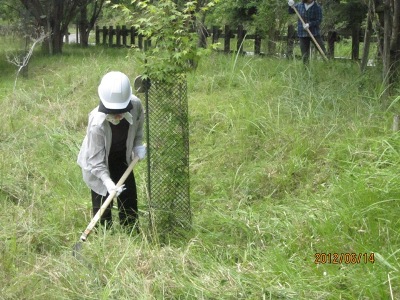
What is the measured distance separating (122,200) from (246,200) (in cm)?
105

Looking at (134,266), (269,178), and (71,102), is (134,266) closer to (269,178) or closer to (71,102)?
(269,178)

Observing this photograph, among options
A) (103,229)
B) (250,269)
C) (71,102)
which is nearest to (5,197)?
(103,229)

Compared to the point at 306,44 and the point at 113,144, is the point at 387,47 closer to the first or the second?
the point at 306,44

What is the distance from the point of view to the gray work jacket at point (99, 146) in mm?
3848

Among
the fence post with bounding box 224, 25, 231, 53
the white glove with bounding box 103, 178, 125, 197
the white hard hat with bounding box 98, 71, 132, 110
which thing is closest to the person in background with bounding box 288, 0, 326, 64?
the fence post with bounding box 224, 25, 231, 53

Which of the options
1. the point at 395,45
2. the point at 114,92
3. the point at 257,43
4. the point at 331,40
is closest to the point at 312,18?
the point at 331,40

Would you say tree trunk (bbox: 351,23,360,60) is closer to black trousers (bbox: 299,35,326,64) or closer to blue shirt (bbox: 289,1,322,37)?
black trousers (bbox: 299,35,326,64)

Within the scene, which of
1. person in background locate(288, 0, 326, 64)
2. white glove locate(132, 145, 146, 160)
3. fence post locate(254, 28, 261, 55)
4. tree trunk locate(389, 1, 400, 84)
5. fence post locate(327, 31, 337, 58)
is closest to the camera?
white glove locate(132, 145, 146, 160)

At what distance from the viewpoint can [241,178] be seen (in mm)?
5000

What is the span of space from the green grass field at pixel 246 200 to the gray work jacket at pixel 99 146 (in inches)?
14.4

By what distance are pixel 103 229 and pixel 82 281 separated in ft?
2.15

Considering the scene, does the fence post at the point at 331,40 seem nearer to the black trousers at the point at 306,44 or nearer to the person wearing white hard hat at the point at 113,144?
the black trousers at the point at 306,44
